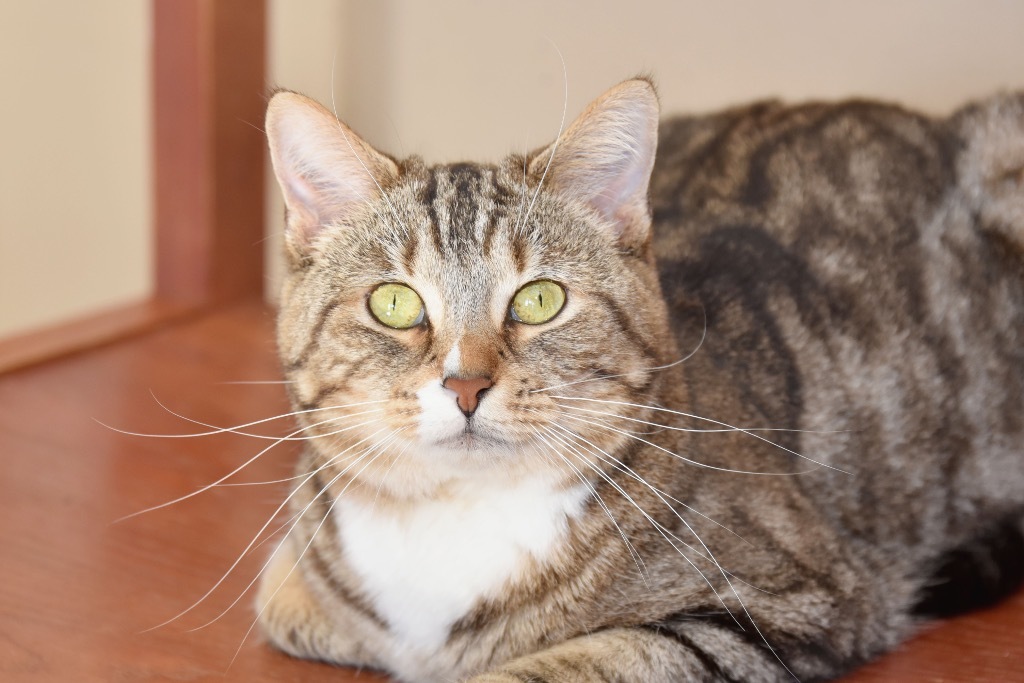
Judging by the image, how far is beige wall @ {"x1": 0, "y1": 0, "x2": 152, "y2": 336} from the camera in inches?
132

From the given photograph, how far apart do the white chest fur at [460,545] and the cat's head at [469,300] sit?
0.12ft

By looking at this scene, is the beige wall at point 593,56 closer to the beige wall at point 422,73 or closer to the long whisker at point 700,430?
the beige wall at point 422,73

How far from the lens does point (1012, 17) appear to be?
2.22 meters

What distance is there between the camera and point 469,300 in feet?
4.38

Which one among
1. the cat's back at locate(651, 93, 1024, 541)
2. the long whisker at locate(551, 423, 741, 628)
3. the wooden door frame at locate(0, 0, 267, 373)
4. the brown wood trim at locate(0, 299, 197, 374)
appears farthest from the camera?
the wooden door frame at locate(0, 0, 267, 373)

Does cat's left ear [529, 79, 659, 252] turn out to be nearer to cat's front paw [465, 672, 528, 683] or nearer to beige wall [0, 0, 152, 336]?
cat's front paw [465, 672, 528, 683]

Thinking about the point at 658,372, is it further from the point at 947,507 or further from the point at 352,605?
the point at 947,507

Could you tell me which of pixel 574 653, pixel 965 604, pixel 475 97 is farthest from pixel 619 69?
pixel 574 653

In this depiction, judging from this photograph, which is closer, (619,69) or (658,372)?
(658,372)

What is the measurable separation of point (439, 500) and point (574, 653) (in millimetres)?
242

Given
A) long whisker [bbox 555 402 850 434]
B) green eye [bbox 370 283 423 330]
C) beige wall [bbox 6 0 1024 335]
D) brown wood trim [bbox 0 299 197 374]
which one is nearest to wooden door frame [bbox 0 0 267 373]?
brown wood trim [bbox 0 299 197 374]

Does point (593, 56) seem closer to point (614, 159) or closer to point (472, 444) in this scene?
point (614, 159)

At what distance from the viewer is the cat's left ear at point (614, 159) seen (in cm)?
139

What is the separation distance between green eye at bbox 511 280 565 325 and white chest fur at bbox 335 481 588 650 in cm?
20
